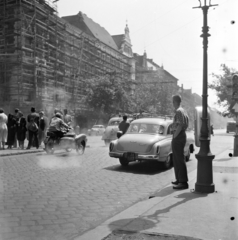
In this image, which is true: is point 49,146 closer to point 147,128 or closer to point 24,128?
point 24,128

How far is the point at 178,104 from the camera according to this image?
637 centimetres

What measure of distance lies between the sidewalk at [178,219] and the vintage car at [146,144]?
3.08 metres

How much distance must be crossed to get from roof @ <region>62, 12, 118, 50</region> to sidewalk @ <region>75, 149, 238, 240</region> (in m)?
4.50

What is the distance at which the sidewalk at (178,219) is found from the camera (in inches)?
131

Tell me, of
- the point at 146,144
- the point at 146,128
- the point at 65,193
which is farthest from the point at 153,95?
the point at 65,193

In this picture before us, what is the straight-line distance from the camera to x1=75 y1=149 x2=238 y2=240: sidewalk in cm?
332

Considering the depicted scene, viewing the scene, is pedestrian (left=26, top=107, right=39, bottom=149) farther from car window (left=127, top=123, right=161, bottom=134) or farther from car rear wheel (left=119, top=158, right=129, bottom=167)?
car rear wheel (left=119, top=158, right=129, bottom=167)

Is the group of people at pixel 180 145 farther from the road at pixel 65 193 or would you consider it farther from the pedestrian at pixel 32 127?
the pedestrian at pixel 32 127

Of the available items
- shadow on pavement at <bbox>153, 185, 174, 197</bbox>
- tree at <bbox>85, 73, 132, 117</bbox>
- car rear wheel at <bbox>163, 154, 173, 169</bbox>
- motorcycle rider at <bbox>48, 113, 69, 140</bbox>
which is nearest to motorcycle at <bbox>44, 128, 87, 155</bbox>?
motorcycle rider at <bbox>48, 113, 69, 140</bbox>

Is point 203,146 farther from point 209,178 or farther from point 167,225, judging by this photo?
point 167,225

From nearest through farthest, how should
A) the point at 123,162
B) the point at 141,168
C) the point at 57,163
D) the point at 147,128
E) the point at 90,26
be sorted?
the point at 90,26
the point at 141,168
the point at 123,162
the point at 57,163
the point at 147,128

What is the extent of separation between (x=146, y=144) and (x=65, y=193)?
353cm

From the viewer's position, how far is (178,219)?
3.85 m

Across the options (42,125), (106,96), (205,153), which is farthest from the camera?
(106,96)
